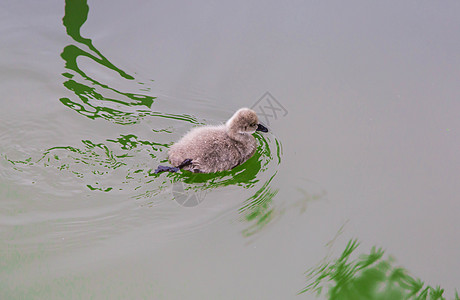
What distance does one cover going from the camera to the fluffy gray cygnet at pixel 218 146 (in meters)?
3.51

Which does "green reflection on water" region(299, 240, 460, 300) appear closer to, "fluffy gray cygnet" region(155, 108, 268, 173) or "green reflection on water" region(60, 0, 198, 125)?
"fluffy gray cygnet" region(155, 108, 268, 173)

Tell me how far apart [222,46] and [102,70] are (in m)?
1.00

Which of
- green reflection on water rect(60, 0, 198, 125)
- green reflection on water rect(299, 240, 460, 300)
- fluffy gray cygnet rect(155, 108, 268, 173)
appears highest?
green reflection on water rect(299, 240, 460, 300)

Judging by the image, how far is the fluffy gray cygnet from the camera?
3508mm

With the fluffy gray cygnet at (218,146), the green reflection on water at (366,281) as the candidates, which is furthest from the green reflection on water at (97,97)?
the green reflection on water at (366,281)

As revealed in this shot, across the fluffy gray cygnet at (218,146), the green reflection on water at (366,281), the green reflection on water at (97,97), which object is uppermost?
the green reflection on water at (366,281)

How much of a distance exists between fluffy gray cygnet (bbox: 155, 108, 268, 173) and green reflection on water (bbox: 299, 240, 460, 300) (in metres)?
1.03

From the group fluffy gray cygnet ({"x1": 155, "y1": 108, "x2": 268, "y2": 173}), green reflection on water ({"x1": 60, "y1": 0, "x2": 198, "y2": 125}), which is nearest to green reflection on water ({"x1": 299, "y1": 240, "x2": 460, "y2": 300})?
fluffy gray cygnet ({"x1": 155, "y1": 108, "x2": 268, "y2": 173})

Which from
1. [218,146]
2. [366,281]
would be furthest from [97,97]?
[366,281]

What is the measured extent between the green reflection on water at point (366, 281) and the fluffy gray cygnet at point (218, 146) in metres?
1.03

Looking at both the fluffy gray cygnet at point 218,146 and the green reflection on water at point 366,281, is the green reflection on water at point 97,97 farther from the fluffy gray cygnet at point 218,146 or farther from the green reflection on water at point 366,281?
the green reflection on water at point 366,281

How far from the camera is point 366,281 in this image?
2.91 metres

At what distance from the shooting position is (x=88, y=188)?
3287 millimetres

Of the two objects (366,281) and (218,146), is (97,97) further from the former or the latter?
(366,281)
